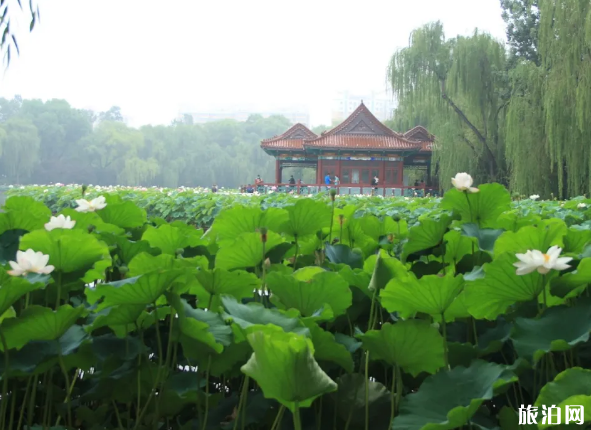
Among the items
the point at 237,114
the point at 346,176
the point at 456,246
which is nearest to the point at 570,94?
the point at 456,246

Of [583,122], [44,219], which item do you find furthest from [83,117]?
[44,219]

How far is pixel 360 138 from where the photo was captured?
661 inches

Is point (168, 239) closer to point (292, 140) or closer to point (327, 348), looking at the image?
point (327, 348)

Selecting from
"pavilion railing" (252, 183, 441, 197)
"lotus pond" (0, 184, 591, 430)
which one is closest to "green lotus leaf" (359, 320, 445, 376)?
"lotus pond" (0, 184, 591, 430)

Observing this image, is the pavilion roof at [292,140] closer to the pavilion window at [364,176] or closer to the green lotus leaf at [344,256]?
the pavilion window at [364,176]

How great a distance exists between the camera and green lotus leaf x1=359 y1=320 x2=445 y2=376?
0.62 m

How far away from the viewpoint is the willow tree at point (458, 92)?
12578 millimetres

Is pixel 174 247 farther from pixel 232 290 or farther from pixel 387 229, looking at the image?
pixel 387 229

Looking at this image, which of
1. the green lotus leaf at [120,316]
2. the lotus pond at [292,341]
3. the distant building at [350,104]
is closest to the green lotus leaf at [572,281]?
the lotus pond at [292,341]

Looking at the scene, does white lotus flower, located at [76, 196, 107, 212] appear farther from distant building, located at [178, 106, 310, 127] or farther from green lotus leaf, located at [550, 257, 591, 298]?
distant building, located at [178, 106, 310, 127]

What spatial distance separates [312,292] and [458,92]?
12.7 meters

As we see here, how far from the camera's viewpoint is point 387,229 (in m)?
1.21

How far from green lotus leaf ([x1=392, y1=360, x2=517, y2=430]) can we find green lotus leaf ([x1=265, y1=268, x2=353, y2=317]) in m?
0.13

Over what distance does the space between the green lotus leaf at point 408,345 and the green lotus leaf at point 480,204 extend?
0.43 meters
